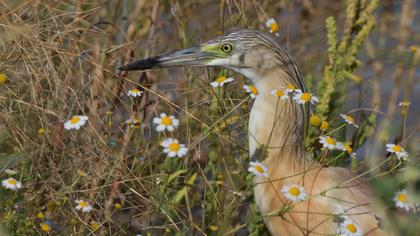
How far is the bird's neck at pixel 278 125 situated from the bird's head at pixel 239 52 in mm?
62

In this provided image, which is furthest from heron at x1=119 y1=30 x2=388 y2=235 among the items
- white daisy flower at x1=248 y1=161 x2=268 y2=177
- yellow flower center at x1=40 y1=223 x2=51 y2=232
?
yellow flower center at x1=40 y1=223 x2=51 y2=232

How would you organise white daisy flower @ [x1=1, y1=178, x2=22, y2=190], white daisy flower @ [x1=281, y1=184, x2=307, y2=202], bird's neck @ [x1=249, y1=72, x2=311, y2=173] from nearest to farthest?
white daisy flower @ [x1=281, y1=184, x2=307, y2=202] → white daisy flower @ [x1=1, y1=178, x2=22, y2=190] → bird's neck @ [x1=249, y1=72, x2=311, y2=173]

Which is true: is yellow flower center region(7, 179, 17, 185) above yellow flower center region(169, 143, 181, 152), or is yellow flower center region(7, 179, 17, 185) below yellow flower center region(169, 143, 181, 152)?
below

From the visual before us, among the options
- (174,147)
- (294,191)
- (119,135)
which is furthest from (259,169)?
(119,135)

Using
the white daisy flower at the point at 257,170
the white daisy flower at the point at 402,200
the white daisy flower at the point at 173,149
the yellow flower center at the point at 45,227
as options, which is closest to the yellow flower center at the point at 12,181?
the yellow flower center at the point at 45,227

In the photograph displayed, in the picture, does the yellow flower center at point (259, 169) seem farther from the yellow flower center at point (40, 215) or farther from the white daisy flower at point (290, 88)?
the yellow flower center at point (40, 215)

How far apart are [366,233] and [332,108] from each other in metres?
0.99

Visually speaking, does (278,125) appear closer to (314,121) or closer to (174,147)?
(314,121)

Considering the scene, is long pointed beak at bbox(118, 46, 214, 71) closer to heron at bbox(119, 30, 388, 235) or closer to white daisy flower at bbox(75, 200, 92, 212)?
heron at bbox(119, 30, 388, 235)

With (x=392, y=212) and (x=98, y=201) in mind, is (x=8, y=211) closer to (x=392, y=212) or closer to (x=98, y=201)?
(x=98, y=201)

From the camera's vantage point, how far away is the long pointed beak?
11.3 feet

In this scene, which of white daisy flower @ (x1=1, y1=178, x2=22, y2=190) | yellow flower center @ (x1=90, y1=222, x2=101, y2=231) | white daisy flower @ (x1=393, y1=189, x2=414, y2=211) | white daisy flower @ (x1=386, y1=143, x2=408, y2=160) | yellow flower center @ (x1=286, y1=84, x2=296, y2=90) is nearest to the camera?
white daisy flower @ (x1=393, y1=189, x2=414, y2=211)

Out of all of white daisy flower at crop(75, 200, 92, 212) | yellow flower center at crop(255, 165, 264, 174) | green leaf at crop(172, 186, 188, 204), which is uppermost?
yellow flower center at crop(255, 165, 264, 174)

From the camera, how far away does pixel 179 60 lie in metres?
3.49
